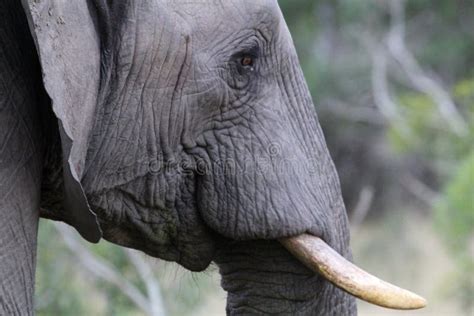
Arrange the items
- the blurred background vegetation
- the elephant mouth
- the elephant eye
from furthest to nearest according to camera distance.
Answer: the blurred background vegetation, the elephant eye, the elephant mouth

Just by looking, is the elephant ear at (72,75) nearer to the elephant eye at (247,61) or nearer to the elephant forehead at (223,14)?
the elephant forehead at (223,14)

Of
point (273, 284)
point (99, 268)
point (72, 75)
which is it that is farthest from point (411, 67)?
point (72, 75)

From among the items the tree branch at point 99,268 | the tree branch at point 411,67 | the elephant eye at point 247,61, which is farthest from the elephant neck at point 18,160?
the tree branch at point 411,67

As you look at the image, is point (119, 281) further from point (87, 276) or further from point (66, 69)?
point (66, 69)

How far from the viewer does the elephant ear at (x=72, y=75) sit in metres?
2.00

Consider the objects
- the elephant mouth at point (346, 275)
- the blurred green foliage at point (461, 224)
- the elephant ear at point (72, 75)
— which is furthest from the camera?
the blurred green foliage at point (461, 224)

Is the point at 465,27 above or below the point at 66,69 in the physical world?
above

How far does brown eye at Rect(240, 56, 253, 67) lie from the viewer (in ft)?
7.99

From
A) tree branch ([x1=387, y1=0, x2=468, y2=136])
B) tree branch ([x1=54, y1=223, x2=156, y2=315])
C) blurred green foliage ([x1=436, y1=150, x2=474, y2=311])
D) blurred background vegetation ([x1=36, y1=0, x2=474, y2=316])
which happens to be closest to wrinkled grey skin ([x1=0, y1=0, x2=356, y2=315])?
tree branch ([x1=54, y1=223, x2=156, y2=315])

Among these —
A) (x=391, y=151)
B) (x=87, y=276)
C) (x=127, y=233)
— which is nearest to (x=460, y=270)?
(x=87, y=276)

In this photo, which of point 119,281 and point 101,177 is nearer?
point 101,177

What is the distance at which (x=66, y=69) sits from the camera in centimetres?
207

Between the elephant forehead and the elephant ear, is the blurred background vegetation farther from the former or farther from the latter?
the elephant ear

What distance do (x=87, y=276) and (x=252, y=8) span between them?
3.05 metres
